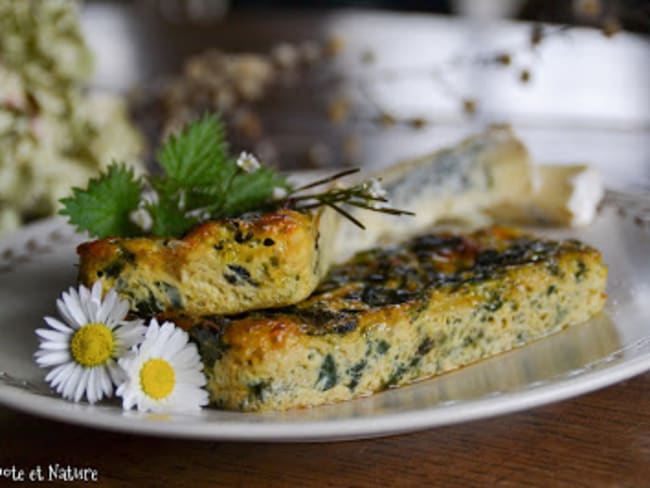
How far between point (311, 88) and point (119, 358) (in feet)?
7.64

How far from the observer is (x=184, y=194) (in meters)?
1.99

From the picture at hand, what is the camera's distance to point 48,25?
306 centimetres

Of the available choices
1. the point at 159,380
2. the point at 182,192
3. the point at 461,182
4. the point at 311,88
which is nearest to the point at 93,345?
the point at 159,380

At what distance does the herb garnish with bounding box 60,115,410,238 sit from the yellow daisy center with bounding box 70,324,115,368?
0.96 ft

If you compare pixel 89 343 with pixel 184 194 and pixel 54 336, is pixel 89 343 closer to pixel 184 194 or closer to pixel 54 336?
pixel 54 336

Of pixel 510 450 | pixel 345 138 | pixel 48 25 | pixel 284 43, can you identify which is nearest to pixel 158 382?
pixel 510 450

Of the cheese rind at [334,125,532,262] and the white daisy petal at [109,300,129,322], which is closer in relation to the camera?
the white daisy petal at [109,300,129,322]

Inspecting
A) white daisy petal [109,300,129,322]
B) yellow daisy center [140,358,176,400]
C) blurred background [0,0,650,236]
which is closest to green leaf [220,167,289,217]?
white daisy petal [109,300,129,322]

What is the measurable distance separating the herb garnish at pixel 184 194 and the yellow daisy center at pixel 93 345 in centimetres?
29

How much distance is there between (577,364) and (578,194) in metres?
0.91

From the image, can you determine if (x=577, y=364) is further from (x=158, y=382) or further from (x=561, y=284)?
(x=158, y=382)

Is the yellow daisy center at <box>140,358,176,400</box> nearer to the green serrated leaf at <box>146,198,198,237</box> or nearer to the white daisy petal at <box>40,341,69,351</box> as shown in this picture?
the white daisy petal at <box>40,341,69,351</box>

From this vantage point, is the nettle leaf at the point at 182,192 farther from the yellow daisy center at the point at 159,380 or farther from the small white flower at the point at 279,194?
the yellow daisy center at the point at 159,380

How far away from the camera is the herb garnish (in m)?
1.92
